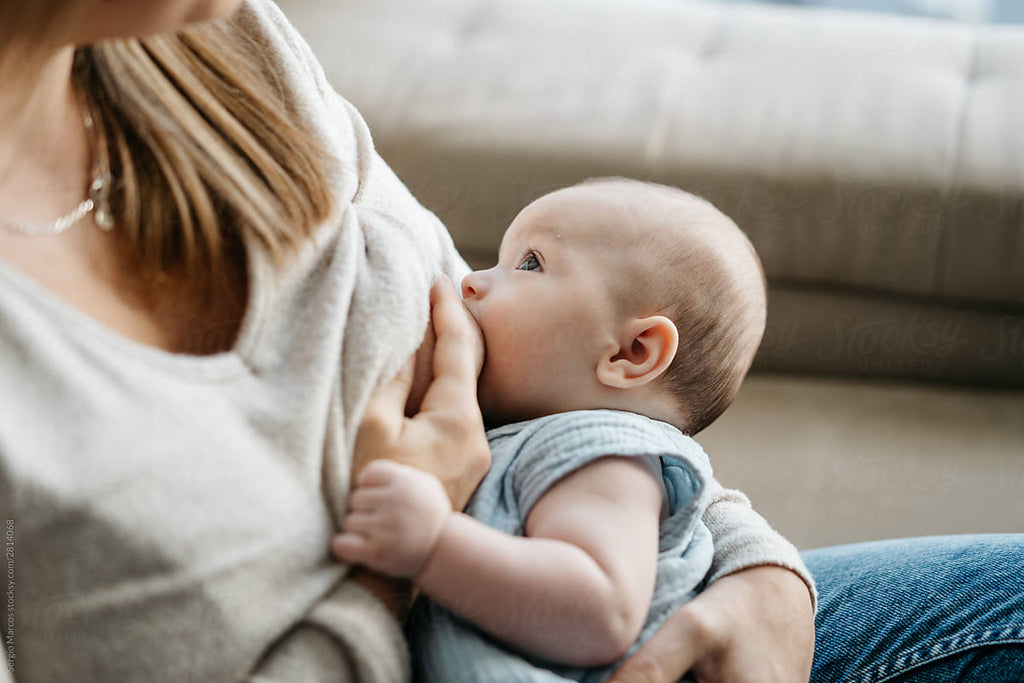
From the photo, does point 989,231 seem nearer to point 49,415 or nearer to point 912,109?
point 912,109

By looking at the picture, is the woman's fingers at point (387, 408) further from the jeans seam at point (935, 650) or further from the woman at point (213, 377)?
the jeans seam at point (935, 650)

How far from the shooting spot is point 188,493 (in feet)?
1.98

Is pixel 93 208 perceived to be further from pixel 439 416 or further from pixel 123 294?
pixel 439 416

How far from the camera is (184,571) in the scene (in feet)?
1.95

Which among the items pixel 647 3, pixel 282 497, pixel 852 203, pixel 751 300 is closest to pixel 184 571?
pixel 282 497

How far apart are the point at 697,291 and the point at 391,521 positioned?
0.36m

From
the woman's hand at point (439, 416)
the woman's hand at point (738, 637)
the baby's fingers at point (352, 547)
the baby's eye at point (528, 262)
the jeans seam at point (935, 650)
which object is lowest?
the jeans seam at point (935, 650)

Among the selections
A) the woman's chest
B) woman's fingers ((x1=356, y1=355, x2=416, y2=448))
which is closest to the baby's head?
woman's fingers ((x1=356, y1=355, x2=416, y2=448))

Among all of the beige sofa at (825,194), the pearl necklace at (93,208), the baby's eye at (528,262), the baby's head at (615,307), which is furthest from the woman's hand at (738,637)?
the beige sofa at (825,194)

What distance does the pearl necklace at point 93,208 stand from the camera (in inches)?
26.4

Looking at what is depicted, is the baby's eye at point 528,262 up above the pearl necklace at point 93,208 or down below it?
below

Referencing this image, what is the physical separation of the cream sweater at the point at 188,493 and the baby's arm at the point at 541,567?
4cm

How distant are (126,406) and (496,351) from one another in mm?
327

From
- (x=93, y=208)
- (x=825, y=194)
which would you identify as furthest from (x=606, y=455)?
(x=825, y=194)
